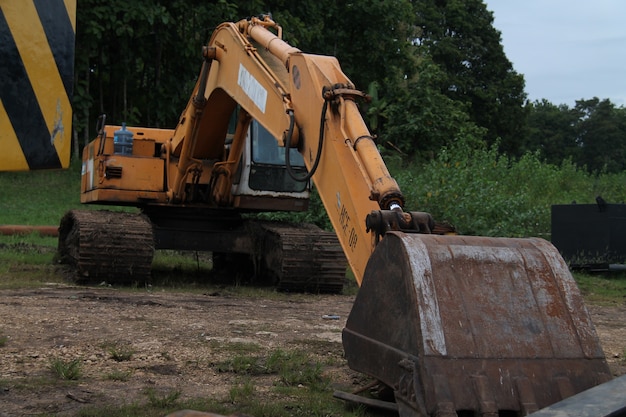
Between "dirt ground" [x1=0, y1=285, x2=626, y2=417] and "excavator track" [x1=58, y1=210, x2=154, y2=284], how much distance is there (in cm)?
28

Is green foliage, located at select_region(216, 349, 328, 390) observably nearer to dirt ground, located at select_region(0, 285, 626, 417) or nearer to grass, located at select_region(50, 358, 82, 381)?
dirt ground, located at select_region(0, 285, 626, 417)

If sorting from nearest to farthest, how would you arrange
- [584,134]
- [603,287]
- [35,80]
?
1. [35,80]
2. [603,287]
3. [584,134]

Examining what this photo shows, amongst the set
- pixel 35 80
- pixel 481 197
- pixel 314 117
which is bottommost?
pixel 35 80

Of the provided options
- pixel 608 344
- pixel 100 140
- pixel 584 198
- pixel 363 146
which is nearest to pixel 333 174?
pixel 363 146

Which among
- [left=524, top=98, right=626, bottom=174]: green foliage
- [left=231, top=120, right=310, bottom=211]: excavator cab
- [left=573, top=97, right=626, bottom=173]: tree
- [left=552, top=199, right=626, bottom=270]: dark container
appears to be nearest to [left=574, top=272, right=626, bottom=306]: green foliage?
[left=552, top=199, right=626, bottom=270]: dark container

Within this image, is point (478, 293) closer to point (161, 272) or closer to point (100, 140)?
point (100, 140)

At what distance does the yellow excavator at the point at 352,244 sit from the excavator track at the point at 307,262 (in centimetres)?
2

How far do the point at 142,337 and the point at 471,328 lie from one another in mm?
2719

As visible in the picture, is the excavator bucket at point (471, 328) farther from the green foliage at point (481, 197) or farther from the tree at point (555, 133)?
the tree at point (555, 133)

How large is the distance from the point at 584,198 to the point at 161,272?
1047 centimetres

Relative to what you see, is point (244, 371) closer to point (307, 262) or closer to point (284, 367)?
point (284, 367)

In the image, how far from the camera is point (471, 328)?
3.91m

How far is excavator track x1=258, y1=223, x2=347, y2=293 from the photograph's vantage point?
30.9 feet

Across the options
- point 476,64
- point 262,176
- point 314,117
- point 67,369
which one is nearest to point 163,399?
point 67,369
